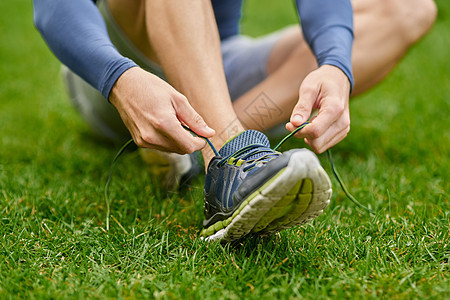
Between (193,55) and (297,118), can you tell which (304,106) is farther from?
(193,55)

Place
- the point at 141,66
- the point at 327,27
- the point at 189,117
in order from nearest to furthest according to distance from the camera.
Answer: the point at 189,117, the point at 327,27, the point at 141,66

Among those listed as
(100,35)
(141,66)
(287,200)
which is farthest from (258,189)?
(141,66)

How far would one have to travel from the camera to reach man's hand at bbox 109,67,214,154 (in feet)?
3.39

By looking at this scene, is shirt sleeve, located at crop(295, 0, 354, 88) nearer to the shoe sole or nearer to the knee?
the knee

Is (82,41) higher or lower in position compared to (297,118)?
higher

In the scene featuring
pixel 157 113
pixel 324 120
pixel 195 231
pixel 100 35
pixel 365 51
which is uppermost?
pixel 100 35

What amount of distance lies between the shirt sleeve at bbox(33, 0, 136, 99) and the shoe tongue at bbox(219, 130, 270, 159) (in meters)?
0.31

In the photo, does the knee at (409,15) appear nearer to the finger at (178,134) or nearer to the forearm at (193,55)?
the forearm at (193,55)

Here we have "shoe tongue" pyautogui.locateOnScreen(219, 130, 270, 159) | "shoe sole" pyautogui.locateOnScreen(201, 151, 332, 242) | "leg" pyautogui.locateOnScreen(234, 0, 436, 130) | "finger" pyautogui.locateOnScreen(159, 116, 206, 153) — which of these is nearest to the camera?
"shoe sole" pyautogui.locateOnScreen(201, 151, 332, 242)

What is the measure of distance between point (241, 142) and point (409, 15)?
962 millimetres

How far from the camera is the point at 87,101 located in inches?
74.4

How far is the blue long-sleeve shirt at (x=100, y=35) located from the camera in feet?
3.81

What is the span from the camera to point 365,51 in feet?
5.53

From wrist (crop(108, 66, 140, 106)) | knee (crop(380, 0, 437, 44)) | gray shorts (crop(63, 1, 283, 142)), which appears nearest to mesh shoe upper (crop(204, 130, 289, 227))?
wrist (crop(108, 66, 140, 106))
